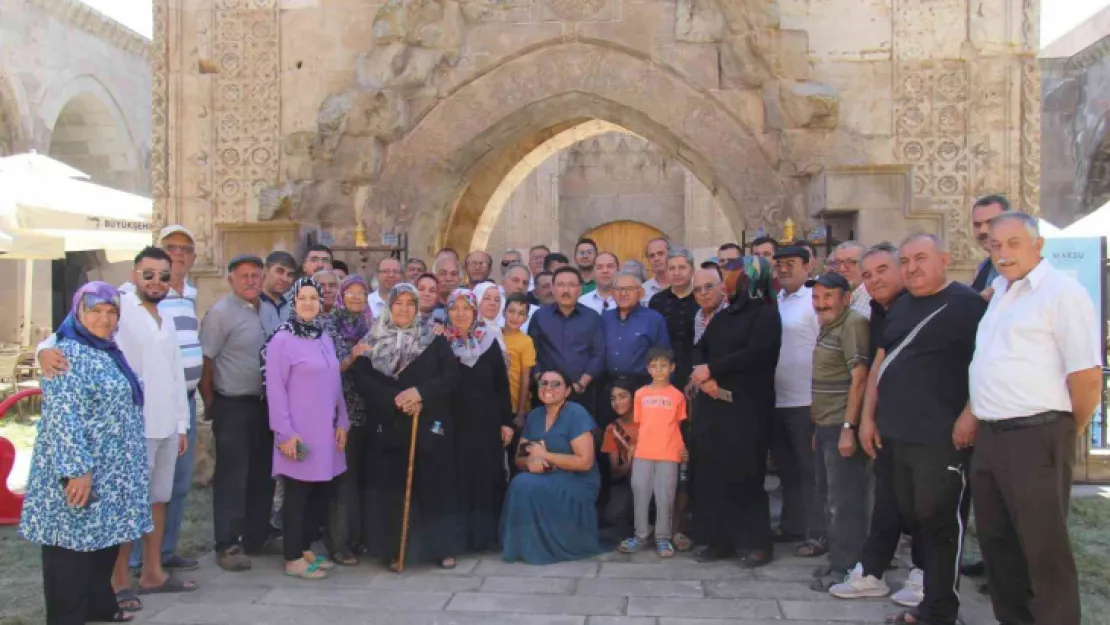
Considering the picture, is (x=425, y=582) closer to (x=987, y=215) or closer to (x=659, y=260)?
(x=659, y=260)

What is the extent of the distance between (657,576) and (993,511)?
1781 mm

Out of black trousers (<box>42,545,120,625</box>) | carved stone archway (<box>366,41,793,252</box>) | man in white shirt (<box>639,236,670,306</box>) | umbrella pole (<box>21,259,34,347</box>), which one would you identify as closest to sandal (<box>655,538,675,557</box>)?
man in white shirt (<box>639,236,670,306</box>)

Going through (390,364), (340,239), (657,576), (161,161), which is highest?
(161,161)

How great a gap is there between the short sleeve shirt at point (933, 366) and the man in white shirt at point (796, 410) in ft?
3.65

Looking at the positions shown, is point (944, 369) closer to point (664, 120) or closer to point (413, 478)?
point (413, 478)

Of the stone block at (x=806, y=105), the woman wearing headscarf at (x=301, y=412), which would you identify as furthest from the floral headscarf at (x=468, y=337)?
the stone block at (x=806, y=105)

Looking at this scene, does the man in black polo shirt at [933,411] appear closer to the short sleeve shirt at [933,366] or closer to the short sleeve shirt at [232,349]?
the short sleeve shirt at [933,366]

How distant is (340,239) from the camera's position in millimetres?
8711

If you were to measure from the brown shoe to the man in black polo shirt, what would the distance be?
3.39 meters

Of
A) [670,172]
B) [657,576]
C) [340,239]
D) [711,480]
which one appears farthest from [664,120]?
[670,172]

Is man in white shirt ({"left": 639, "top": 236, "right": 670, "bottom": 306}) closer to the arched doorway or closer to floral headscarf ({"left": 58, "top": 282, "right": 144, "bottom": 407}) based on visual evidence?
floral headscarf ({"left": 58, "top": 282, "right": 144, "bottom": 407})

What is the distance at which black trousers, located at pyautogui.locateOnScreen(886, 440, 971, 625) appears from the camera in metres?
4.19

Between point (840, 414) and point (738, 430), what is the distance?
1.95 feet

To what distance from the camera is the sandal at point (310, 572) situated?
201 inches
